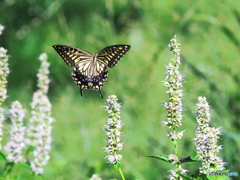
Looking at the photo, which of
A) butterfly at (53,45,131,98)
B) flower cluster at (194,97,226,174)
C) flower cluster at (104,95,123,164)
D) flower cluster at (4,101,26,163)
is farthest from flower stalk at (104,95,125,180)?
butterfly at (53,45,131,98)

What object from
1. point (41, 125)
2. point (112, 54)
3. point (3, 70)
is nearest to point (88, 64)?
point (112, 54)

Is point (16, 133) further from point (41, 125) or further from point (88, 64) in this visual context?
point (88, 64)

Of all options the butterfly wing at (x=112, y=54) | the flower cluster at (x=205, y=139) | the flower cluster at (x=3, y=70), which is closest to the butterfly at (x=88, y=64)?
the butterfly wing at (x=112, y=54)

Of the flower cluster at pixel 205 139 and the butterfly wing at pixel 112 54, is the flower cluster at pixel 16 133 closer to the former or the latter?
the butterfly wing at pixel 112 54

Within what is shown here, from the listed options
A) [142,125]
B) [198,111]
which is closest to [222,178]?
[198,111]

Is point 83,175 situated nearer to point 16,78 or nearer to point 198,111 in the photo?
point 198,111

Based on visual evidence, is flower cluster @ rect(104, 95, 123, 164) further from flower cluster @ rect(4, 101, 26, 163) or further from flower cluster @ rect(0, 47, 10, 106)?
flower cluster @ rect(4, 101, 26, 163)
